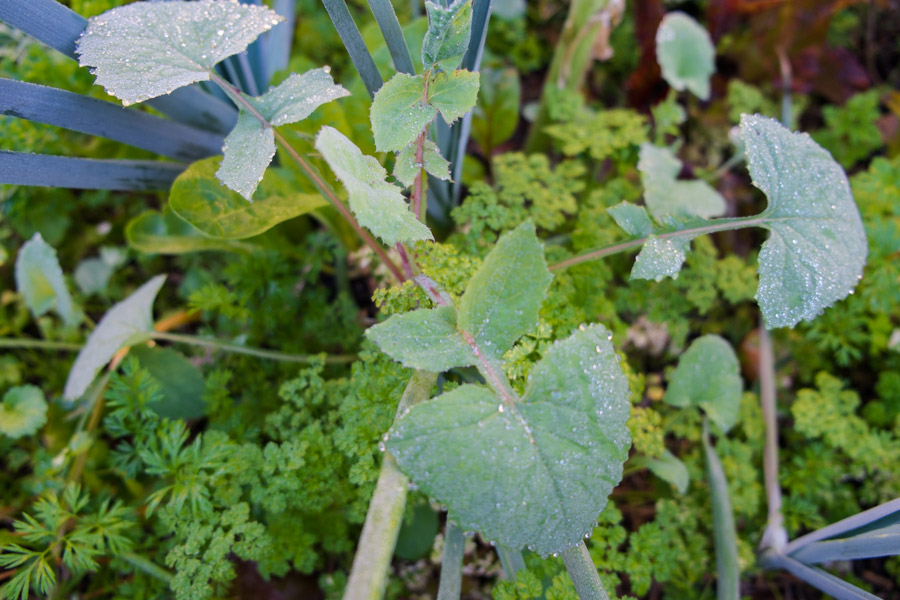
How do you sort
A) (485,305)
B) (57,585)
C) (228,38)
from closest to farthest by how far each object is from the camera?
(485,305)
(228,38)
(57,585)

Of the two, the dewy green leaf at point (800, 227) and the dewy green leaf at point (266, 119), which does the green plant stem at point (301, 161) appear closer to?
the dewy green leaf at point (266, 119)

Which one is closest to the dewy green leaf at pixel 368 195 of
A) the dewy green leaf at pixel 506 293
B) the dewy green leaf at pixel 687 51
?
the dewy green leaf at pixel 506 293

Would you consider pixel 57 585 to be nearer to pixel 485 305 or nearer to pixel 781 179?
pixel 485 305

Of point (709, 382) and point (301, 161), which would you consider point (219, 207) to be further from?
point (709, 382)

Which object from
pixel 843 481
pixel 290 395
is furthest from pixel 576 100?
pixel 843 481

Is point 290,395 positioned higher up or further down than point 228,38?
further down

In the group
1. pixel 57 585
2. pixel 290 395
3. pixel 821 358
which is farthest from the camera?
pixel 821 358

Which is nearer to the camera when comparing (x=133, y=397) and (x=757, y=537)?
(x=133, y=397)
